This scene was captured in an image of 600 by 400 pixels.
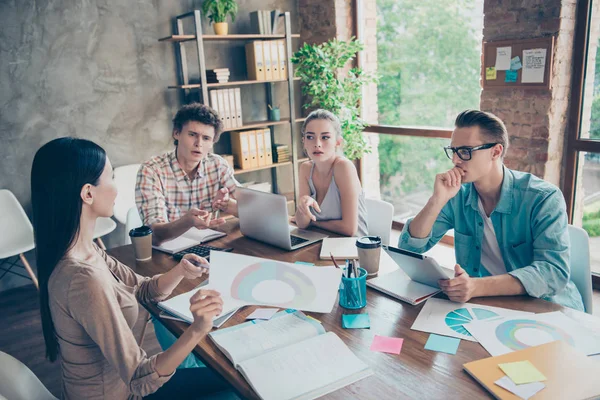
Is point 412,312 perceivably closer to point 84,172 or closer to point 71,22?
point 84,172

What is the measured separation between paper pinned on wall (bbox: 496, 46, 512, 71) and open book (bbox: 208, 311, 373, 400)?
2.57m

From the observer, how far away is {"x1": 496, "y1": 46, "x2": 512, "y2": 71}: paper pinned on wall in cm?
315

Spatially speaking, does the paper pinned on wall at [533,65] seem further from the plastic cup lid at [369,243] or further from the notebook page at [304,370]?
the notebook page at [304,370]

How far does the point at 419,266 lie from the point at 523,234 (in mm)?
465

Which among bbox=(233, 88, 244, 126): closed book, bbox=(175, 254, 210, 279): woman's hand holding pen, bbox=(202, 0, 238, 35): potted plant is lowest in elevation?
bbox=(175, 254, 210, 279): woman's hand holding pen

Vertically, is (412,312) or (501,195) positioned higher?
(501,195)

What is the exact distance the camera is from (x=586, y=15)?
294cm

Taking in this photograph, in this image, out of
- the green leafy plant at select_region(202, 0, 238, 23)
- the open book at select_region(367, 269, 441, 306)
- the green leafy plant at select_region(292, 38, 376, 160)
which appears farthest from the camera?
the green leafy plant at select_region(292, 38, 376, 160)

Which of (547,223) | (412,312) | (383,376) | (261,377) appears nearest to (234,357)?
(261,377)

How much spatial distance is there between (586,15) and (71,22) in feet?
11.5

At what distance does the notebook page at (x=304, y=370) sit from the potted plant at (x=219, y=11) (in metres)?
3.33

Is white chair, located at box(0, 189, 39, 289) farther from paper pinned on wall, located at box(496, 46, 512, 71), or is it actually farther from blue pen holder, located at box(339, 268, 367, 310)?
paper pinned on wall, located at box(496, 46, 512, 71)

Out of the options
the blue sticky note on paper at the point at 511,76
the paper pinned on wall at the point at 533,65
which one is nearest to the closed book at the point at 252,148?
the blue sticky note on paper at the point at 511,76

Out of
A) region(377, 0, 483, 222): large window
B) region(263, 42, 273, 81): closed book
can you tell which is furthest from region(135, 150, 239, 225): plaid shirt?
region(377, 0, 483, 222): large window
